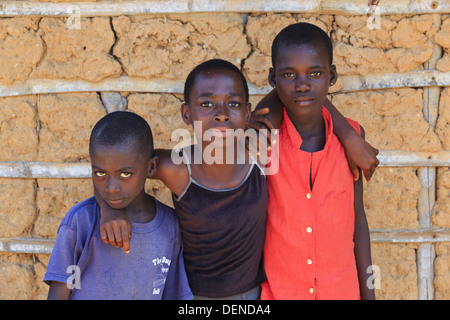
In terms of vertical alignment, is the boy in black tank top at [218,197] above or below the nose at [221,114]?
below

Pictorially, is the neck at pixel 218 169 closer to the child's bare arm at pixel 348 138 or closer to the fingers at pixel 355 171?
the child's bare arm at pixel 348 138

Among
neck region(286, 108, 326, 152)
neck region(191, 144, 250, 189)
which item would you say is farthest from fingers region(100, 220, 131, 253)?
neck region(286, 108, 326, 152)

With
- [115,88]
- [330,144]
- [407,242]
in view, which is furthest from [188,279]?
[407,242]

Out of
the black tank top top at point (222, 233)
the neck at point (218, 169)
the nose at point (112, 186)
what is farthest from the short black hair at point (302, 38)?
the nose at point (112, 186)

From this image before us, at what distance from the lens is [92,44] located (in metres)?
2.30

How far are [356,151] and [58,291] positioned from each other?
1.28 m

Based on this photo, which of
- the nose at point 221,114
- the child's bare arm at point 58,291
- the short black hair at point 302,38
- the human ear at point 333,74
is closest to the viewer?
the child's bare arm at point 58,291

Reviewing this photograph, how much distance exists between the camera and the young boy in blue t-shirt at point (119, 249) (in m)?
1.73

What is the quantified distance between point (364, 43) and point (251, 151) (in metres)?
0.88

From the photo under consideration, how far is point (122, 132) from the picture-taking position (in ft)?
5.78

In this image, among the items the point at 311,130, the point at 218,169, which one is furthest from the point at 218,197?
the point at 311,130

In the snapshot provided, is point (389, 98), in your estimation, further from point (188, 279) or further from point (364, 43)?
point (188, 279)

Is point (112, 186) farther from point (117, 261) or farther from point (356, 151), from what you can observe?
point (356, 151)

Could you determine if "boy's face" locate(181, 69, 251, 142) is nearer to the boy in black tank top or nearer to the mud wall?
the boy in black tank top
